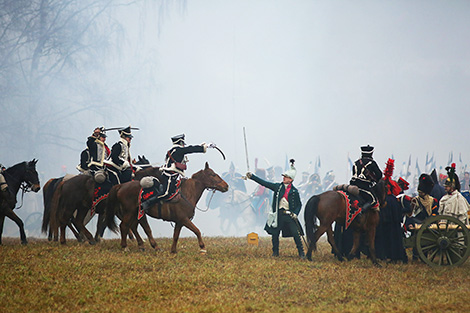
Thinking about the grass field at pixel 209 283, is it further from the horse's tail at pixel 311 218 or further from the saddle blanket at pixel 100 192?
the saddle blanket at pixel 100 192

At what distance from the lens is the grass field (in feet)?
24.4

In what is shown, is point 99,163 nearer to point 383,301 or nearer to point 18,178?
point 18,178

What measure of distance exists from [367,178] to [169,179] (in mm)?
4186

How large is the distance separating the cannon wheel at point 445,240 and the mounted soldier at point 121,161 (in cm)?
653

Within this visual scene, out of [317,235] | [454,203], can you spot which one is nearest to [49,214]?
[317,235]

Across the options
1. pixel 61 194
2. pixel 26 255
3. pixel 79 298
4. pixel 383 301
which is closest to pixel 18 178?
pixel 61 194

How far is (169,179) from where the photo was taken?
37.7 feet

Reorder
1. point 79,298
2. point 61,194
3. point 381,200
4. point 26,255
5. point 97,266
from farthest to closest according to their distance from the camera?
point 61,194, point 381,200, point 26,255, point 97,266, point 79,298

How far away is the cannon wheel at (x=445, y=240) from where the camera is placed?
10250 mm

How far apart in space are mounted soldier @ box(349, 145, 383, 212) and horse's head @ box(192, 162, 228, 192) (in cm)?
291

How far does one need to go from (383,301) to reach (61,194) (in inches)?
307

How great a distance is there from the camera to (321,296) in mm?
8031

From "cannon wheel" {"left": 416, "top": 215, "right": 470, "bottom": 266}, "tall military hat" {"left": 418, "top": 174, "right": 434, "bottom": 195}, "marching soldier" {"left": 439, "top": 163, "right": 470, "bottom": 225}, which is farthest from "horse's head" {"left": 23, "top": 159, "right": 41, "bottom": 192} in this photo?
"marching soldier" {"left": 439, "top": 163, "right": 470, "bottom": 225}

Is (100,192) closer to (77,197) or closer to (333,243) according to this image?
(77,197)
